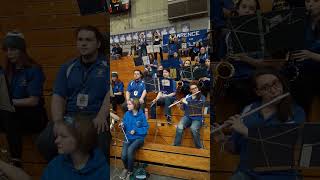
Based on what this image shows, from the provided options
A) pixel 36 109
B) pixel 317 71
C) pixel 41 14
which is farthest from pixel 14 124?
pixel 317 71

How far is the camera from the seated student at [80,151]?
Answer: 1.92 m

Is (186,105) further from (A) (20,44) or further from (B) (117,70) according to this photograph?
(A) (20,44)

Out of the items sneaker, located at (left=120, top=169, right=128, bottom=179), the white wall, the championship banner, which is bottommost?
sneaker, located at (left=120, top=169, right=128, bottom=179)

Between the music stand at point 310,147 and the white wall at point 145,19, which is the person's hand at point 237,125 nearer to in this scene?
the music stand at point 310,147

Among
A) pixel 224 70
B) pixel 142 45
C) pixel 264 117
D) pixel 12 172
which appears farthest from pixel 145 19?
pixel 12 172

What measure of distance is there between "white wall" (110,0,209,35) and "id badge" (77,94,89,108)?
331 mm

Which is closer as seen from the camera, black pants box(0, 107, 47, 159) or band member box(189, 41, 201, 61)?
band member box(189, 41, 201, 61)

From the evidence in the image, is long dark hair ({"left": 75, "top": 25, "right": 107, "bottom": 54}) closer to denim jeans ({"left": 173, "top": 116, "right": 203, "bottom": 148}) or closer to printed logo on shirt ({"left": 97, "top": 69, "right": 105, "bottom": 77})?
printed logo on shirt ({"left": 97, "top": 69, "right": 105, "bottom": 77})

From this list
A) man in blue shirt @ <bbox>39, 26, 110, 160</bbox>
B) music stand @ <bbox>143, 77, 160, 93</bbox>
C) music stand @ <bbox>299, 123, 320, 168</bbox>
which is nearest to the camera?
music stand @ <bbox>299, 123, 320, 168</bbox>

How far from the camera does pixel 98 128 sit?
191 centimetres

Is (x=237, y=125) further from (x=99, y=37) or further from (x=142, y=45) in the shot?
(x=99, y=37)

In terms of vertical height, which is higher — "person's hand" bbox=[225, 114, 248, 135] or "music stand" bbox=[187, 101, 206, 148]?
"music stand" bbox=[187, 101, 206, 148]

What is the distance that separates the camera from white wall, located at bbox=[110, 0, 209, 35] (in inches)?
66.4

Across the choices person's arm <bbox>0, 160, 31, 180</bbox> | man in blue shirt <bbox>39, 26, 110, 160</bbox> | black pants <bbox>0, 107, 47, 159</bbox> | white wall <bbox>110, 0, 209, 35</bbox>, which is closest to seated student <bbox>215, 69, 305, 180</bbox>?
white wall <bbox>110, 0, 209, 35</bbox>
